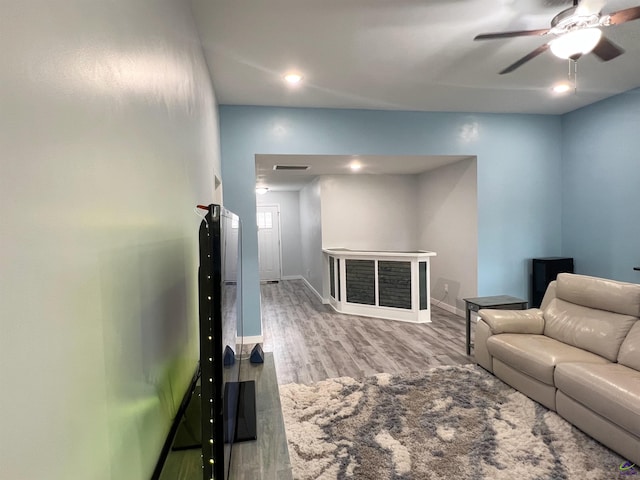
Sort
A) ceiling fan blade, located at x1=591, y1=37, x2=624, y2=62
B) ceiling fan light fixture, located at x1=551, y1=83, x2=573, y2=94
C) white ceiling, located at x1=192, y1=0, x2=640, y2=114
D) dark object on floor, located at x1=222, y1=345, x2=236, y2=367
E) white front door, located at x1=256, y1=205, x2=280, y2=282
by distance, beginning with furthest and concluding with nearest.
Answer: white front door, located at x1=256, y1=205, x2=280, y2=282, ceiling fan light fixture, located at x1=551, y1=83, x2=573, y2=94, white ceiling, located at x1=192, y1=0, x2=640, y2=114, ceiling fan blade, located at x1=591, y1=37, x2=624, y2=62, dark object on floor, located at x1=222, y1=345, x2=236, y2=367

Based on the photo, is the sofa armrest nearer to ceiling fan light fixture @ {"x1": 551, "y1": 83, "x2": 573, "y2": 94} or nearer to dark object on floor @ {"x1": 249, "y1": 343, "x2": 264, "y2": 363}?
dark object on floor @ {"x1": 249, "y1": 343, "x2": 264, "y2": 363}

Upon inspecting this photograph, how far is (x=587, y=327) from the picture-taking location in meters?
2.75

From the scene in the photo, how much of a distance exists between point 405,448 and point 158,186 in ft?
6.68

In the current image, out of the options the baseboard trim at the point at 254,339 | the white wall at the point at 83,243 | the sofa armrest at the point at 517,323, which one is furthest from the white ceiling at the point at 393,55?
the baseboard trim at the point at 254,339

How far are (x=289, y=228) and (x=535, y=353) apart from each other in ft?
23.1

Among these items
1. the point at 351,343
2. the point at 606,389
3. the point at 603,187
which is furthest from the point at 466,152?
the point at 606,389

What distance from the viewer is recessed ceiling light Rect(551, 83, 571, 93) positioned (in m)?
3.88

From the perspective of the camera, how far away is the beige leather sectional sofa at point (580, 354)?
6.68ft

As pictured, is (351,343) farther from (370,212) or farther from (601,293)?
(370,212)

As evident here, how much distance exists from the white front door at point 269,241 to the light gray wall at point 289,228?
13 centimetres

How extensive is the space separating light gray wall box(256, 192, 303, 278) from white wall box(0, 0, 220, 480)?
303 inches

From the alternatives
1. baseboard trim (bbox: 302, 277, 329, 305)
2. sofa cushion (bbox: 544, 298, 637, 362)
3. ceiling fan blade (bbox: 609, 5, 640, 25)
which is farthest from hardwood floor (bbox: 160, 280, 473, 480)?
ceiling fan blade (bbox: 609, 5, 640, 25)

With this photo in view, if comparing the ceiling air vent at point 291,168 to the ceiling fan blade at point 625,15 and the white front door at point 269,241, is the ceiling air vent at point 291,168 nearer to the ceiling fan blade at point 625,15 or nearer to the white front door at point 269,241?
the white front door at point 269,241

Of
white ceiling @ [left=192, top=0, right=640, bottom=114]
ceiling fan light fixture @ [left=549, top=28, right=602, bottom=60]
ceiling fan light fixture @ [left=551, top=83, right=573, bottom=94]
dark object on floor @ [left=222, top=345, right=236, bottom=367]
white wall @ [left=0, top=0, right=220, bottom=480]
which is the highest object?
ceiling fan light fixture @ [left=551, top=83, right=573, bottom=94]
